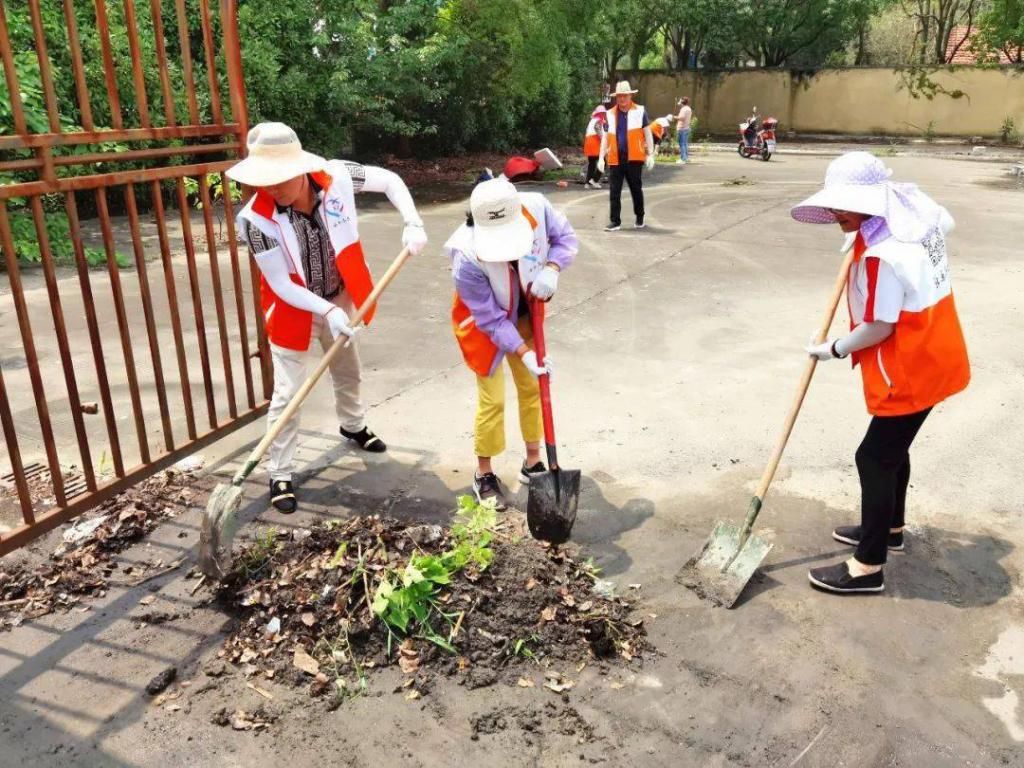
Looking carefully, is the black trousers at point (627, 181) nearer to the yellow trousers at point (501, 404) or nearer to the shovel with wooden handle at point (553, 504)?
the yellow trousers at point (501, 404)

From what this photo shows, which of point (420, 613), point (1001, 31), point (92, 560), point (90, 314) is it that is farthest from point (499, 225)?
point (1001, 31)

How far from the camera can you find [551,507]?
3.68 meters

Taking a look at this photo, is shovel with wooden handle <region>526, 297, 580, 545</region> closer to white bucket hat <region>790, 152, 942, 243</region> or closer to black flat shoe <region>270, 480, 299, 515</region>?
black flat shoe <region>270, 480, 299, 515</region>

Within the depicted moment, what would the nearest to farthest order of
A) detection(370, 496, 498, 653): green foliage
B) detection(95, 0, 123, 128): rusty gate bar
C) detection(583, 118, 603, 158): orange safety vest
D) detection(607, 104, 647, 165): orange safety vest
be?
1. detection(370, 496, 498, 653): green foliage
2. detection(95, 0, 123, 128): rusty gate bar
3. detection(607, 104, 647, 165): orange safety vest
4. detection(583, 118, 603, 158): orange safety vest

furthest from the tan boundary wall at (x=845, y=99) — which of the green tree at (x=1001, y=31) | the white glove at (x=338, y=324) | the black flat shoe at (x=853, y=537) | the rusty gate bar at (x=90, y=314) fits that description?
the rusty gate bar at (x=90, y=314)

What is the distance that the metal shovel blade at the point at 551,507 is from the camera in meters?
A: 3.68

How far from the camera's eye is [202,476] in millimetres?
4664

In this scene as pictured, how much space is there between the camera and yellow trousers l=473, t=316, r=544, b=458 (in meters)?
4.18

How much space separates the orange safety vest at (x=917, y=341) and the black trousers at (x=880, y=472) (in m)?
0.11

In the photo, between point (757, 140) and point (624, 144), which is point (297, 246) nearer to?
point (624, 144)

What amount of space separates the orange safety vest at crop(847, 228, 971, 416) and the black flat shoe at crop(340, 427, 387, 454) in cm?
269

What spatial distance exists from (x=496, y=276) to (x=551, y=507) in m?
1.07

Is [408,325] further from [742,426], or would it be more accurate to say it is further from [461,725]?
[461,725]

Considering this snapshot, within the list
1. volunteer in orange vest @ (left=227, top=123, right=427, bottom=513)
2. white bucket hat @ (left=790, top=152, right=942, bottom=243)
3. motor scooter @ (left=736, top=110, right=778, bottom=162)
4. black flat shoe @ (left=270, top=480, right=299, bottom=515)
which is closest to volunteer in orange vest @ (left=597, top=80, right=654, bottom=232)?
volunteer in orange vest @ (left=227, top=123, right=427, bottom=513)
